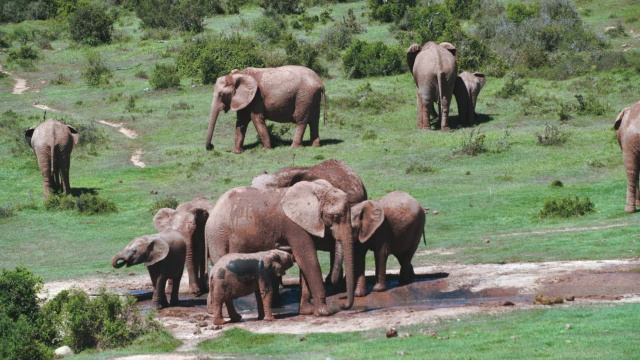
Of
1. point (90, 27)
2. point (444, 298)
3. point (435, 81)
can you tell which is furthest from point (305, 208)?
point (90, 27)

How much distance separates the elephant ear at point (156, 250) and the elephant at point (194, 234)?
1294 millimetres

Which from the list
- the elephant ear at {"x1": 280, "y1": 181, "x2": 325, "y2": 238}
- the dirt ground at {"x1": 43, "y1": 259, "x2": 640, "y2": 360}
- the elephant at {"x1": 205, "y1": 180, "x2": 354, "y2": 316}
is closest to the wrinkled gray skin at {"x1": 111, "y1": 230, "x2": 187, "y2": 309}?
the dirt ground at {"x1": 43, "y1": 259, "x2": 640, "y2": 360}

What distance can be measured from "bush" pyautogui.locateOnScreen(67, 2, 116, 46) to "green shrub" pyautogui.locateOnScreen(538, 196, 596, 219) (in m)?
39.8

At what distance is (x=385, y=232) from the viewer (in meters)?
20.7

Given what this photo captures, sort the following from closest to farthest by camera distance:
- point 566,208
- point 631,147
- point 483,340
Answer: point 483,340
point 631,147
point 566,208

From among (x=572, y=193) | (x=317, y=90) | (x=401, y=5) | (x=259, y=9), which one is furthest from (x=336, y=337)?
(x=259, y=9)

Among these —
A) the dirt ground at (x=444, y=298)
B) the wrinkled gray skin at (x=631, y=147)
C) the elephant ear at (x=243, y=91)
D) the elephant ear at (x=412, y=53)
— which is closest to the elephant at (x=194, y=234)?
the dirt ground at (x=444, y=298)

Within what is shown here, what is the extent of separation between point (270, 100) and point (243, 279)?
19692 mm

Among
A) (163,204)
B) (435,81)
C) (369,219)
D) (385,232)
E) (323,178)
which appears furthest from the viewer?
(435,81)

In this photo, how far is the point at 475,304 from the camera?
1855 cm

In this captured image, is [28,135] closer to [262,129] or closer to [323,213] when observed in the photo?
[262,129]

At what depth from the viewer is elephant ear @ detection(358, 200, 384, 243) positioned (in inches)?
800

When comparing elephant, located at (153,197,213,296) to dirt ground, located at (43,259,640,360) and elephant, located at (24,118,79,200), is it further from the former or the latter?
elephant, located at (24,118,79,200)

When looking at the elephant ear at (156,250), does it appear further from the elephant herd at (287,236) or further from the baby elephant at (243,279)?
the baby elephant at (243,279)
